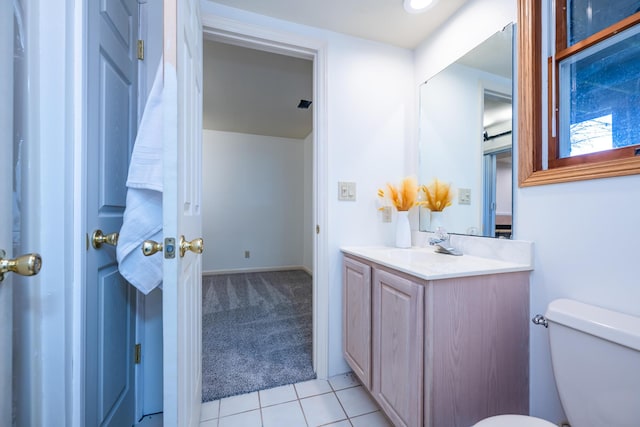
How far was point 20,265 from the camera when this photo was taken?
1.61ft

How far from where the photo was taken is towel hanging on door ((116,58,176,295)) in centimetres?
81

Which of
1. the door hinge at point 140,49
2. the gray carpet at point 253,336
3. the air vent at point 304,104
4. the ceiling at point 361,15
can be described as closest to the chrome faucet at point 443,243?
the gray carpet at point 253,336

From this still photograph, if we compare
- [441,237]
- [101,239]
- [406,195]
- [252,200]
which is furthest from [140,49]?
[252,200]

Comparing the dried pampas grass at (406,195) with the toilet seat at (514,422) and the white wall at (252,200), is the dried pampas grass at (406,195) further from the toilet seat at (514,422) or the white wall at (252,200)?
the white wall at (252,200)

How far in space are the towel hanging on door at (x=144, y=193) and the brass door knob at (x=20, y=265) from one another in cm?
33

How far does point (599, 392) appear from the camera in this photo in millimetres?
688

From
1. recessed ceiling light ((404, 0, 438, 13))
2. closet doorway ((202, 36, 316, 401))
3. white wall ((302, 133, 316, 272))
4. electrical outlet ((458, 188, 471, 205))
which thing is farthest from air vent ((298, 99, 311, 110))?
electrical outlet ((458, 188, 471, 205))

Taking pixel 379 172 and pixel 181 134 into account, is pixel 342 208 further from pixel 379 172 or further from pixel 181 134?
pixel 181 134

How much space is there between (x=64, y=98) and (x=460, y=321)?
1393 millimetres

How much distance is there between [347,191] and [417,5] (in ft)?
3.50

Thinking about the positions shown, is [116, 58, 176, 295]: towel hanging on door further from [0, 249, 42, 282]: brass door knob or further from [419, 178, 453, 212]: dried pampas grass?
[419, 178, 453, 212]: dried pampas grass

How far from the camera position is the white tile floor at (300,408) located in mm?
1206

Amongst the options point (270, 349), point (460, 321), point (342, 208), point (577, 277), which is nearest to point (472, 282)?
point (460, 321)

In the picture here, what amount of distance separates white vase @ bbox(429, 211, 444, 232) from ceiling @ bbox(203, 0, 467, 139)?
116 centimetres
